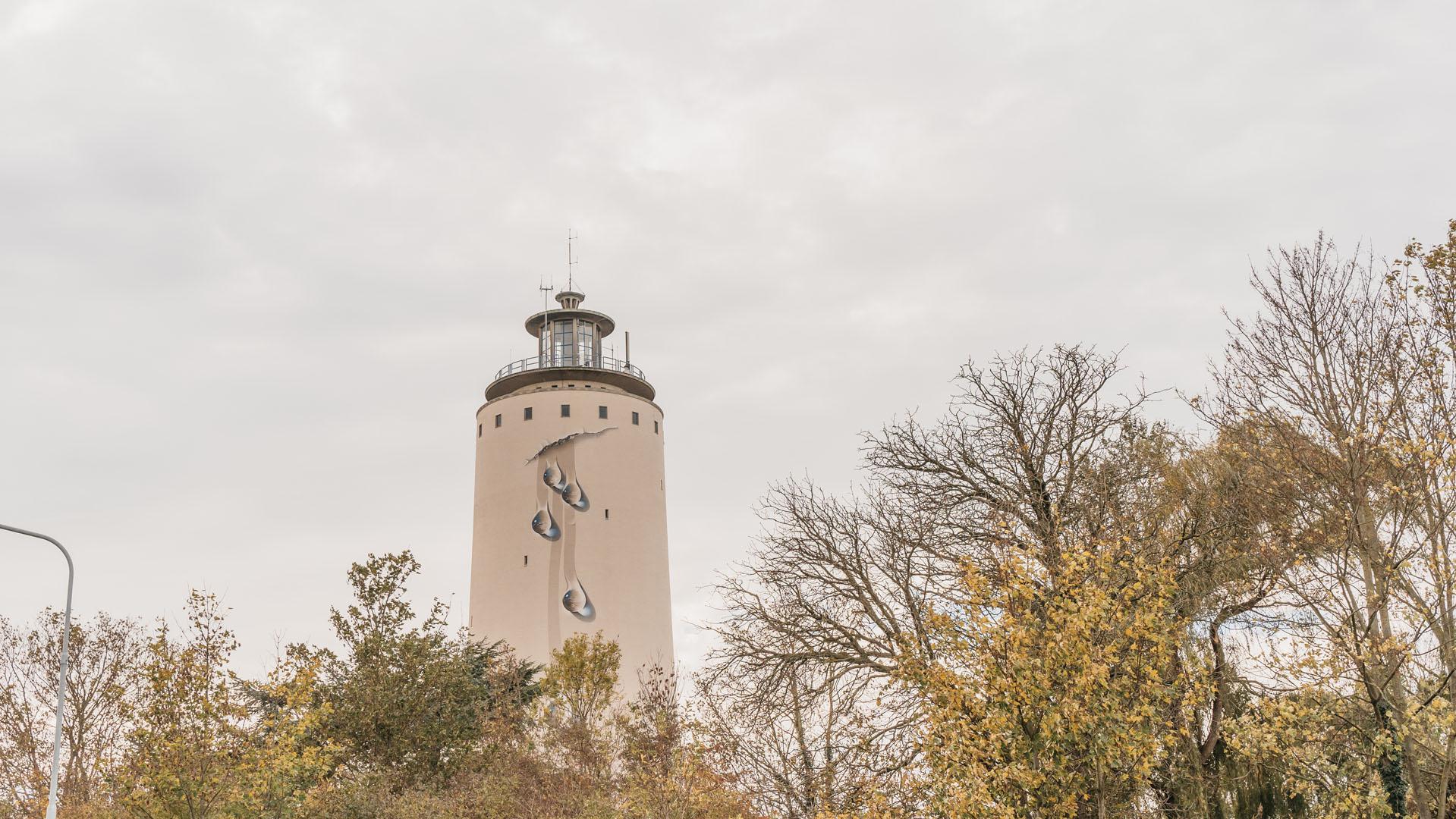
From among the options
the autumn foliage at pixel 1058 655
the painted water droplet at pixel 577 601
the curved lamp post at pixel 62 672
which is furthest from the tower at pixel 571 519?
the curved lamp post at pixel 62 672

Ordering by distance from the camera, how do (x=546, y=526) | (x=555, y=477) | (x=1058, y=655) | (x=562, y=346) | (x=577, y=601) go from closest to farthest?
(x=1058, y=655) → (x=577, y=601) → (x=546, y=526) → (x=555, y=477) → (x=562, y=346)

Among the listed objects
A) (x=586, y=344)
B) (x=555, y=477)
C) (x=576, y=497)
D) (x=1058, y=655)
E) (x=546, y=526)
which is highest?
(x=586, y=344)

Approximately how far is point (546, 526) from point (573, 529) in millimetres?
1043

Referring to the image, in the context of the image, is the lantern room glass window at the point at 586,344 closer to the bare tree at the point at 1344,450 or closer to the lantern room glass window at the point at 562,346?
the lantern room glass window at the point at 562,346

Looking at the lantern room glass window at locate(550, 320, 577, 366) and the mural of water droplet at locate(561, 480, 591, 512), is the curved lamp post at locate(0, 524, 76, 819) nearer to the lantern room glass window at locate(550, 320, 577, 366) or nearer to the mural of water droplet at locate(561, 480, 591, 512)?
the mural of water droplet at locate(561, 480, 591, 512)

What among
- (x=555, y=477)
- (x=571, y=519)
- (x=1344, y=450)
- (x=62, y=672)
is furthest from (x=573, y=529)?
(x=1344, y=450)

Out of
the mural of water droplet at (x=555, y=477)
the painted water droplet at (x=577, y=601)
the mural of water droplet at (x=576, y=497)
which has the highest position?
the mural of water droplet at (x=555, y=477)

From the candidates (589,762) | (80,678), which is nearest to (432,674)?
(589,762)

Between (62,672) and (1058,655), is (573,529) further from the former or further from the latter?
(1058,655)

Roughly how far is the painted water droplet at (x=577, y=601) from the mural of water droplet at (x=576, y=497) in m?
2.91

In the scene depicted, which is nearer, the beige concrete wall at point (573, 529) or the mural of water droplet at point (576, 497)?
the beige concrete wall at point (573, 529)

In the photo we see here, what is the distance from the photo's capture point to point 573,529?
49062 mm

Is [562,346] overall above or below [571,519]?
above

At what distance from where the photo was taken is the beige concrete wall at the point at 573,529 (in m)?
48.2
